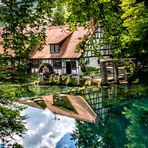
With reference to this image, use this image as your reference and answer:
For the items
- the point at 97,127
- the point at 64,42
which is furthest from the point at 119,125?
the point at 64,42

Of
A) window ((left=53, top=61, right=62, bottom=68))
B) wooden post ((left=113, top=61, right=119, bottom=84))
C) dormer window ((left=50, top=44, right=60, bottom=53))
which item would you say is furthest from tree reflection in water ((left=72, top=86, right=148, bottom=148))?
dormer window ((left=50, top=44, right=60, bottom=53))

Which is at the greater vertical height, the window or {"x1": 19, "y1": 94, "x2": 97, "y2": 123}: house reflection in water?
the window

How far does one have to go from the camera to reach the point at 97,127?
14742 mm

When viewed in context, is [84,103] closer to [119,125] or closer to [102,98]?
[102,98]

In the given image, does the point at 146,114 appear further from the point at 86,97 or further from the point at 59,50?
the point at 59,50

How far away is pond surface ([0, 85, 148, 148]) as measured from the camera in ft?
39.7

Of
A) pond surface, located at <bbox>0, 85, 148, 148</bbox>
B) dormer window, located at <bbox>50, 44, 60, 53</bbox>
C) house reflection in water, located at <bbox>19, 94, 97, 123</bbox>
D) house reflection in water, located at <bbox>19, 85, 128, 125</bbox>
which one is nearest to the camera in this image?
pond surface, located at <bbox>0, 85, 148, 148</bbox>

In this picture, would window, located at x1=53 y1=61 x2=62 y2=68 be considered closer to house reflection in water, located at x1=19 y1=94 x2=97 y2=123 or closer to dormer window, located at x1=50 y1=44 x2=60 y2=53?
dormer window, located at x1=50 y1=44 x2=60 y2=53

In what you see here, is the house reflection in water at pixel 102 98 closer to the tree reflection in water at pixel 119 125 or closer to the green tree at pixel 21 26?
the tree reflection in water at pixel 119 125

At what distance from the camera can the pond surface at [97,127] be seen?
39.7 feet

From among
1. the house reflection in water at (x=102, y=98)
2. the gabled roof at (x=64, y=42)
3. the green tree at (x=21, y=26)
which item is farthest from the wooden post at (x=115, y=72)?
the green tree at (x=21, y=26)

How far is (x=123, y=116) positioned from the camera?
16.6m

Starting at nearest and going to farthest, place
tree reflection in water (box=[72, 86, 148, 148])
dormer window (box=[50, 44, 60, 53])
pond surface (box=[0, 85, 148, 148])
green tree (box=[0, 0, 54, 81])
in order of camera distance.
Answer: green tree (box=[0, 0, 54, 81])
pond surface (box=[0, 85, 148, 148])
tree reflection in water (box=[72, 86, 148, 148])
dormer window (box=[50, 44, 60, 53])

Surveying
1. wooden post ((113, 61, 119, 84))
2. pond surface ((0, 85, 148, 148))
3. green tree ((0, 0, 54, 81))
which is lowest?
pond surface ((0, 85, 148, 148))
